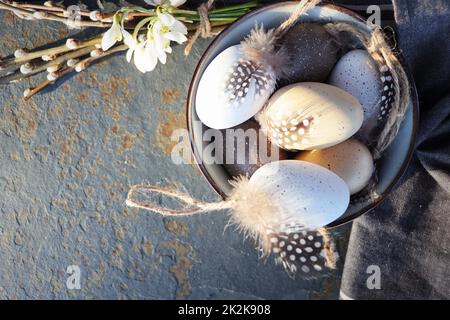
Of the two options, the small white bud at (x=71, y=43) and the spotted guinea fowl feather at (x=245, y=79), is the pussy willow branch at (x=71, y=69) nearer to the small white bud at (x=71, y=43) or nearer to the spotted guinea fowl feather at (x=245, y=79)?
the small white bud at (x=71, y=43)

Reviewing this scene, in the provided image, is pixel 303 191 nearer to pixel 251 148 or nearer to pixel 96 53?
pixel 251 148

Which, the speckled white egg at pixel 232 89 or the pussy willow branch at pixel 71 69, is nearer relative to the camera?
the speckled white egg at pixel 232 89

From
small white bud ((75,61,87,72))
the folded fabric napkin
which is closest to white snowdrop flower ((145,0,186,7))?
small white bud ((75,61,87,72))

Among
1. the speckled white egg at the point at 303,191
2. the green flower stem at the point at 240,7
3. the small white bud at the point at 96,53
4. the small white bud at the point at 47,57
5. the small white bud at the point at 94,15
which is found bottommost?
the speckled white egg at the point at 303,191

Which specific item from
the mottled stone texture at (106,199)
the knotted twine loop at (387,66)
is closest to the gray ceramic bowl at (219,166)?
the knotted twine loop at (387,66)

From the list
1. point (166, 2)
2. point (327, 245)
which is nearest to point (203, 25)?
point (166, 2)
